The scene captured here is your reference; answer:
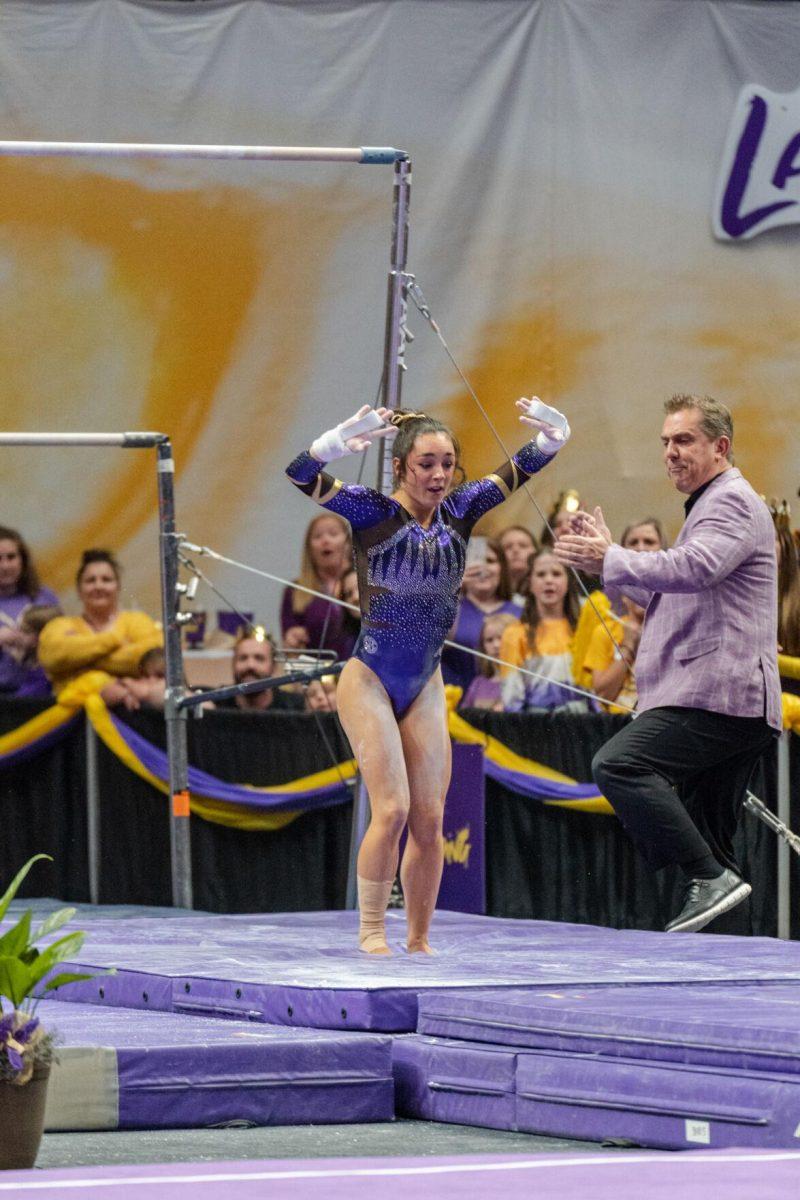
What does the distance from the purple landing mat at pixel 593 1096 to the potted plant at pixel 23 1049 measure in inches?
44.8

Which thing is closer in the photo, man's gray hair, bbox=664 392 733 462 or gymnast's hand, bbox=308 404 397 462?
gymnast's hand, bbox=308 404 397 462

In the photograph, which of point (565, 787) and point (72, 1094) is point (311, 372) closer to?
point (565, 787)

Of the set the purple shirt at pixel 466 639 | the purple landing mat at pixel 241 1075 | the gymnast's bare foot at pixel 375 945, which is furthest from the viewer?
the purple shirt at pixel 466 639

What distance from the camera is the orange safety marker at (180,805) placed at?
9016 millimetres

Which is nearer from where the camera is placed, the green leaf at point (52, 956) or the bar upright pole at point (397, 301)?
the green leaf at point (52, 956)

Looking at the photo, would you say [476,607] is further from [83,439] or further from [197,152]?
[197,152]

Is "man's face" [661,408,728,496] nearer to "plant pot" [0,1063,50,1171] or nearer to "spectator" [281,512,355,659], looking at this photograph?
"plant pot" [0,1063,50,1171]

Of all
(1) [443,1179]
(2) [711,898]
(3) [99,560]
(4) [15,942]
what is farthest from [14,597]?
(1) [443,1179]

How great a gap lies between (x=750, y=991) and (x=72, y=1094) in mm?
1739

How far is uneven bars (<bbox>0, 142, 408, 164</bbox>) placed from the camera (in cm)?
748

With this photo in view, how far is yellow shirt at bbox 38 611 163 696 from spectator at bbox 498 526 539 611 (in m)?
1.71

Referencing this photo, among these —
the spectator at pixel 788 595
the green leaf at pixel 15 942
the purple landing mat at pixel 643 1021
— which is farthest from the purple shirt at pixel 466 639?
the green leaf at pixel 15 942

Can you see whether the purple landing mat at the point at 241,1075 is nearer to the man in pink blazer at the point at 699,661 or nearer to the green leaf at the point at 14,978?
the green leaf at the point at 14,978

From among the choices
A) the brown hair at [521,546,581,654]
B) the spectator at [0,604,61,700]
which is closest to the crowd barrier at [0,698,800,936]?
the spectator at [0,604,61,700]
